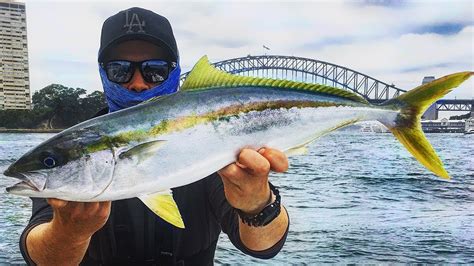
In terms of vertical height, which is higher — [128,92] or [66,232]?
[128,92]

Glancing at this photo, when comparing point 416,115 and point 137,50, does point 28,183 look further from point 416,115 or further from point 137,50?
point 416,115

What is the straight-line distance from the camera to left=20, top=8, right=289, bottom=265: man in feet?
10.6

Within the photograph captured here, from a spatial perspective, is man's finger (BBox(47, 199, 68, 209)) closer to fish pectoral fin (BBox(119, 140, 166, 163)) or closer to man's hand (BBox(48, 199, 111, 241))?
man's hand (BBox(48, 199, 111, 241))

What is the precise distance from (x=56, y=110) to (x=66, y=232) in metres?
110

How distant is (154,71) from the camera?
3.59 m

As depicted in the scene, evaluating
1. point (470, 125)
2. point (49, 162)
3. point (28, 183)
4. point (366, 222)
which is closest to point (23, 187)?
point (28, 183)

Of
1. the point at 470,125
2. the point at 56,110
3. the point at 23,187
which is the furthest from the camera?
the point at 470,125

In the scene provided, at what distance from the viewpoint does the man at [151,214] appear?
324 cm

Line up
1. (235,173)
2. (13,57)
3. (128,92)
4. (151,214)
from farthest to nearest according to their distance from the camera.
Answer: (13,57)
(151,214)
(128,92)
(235,173)

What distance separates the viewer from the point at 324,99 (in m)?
3.15

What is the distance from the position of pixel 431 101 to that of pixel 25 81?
187 meters

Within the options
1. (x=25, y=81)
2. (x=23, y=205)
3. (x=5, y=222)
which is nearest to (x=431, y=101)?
(x=5, y=222)

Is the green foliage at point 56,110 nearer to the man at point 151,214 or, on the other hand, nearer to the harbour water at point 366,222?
the harbour water at point 366,222

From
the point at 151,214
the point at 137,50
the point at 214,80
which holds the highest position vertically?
the point at 137,50
